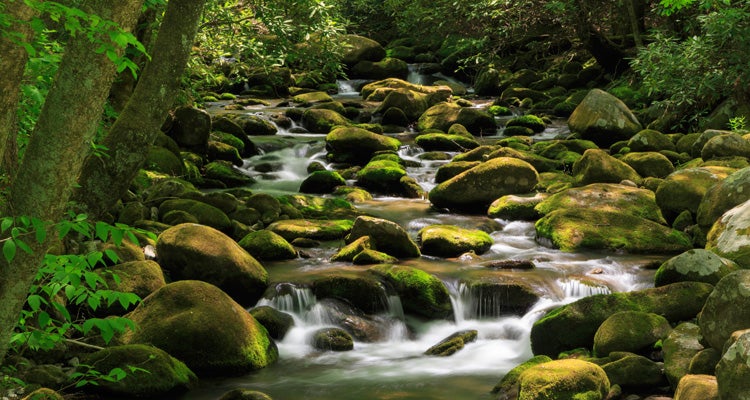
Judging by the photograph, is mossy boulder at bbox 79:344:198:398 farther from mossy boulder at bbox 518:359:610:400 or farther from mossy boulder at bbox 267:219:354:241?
mossy boulder at bbox 267:219:354:241

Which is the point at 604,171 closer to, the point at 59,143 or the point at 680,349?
the point at 680,349

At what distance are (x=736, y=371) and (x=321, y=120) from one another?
1619cm

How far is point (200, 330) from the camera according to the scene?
22.1 ft

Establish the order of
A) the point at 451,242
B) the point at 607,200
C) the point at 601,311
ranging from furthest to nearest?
1. the point at 607,200
2. the point at 451,242
3. the point at 601,311

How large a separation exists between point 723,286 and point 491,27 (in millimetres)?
16835

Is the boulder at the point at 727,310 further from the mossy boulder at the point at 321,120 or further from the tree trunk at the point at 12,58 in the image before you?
the mossy boulder at the point at 321,120

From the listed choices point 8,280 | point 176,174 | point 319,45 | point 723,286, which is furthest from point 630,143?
point 8,280

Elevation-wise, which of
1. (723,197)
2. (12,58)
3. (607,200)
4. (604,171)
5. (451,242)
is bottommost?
(451,242)

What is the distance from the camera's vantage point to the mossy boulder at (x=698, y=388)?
4794mm

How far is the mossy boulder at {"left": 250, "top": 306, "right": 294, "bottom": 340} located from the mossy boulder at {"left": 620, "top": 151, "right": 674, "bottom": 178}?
8126mm

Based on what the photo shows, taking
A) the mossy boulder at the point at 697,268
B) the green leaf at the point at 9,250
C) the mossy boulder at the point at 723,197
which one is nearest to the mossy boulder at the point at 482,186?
the mossy boulder at the point at 723,197

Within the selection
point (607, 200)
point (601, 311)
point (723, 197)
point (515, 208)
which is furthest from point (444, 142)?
point (601, 311)

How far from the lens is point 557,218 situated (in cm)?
1115

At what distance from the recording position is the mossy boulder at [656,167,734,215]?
1064 centimetres
